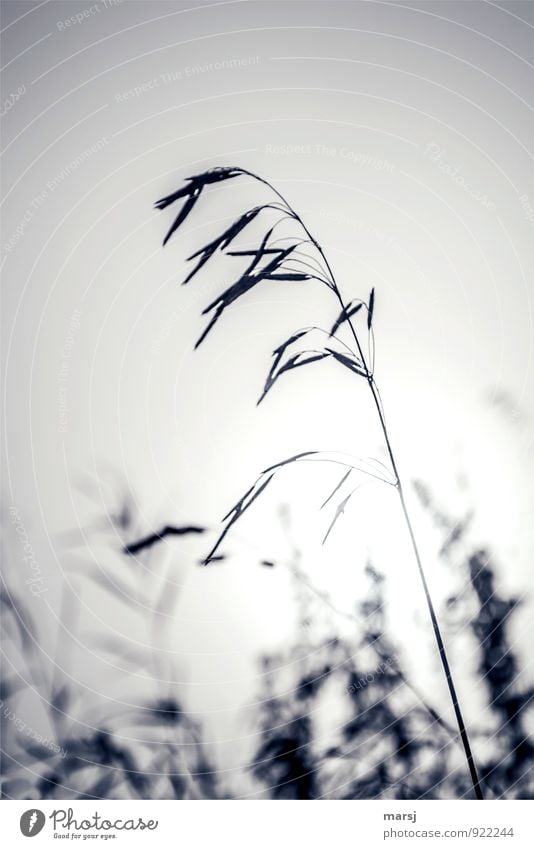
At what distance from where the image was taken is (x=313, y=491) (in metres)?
0.84

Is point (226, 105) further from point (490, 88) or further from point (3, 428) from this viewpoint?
point (3, 428)

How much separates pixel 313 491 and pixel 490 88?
0.56 metres

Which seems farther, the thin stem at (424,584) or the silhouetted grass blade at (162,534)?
the silhouetted grass blade at (162,534)
